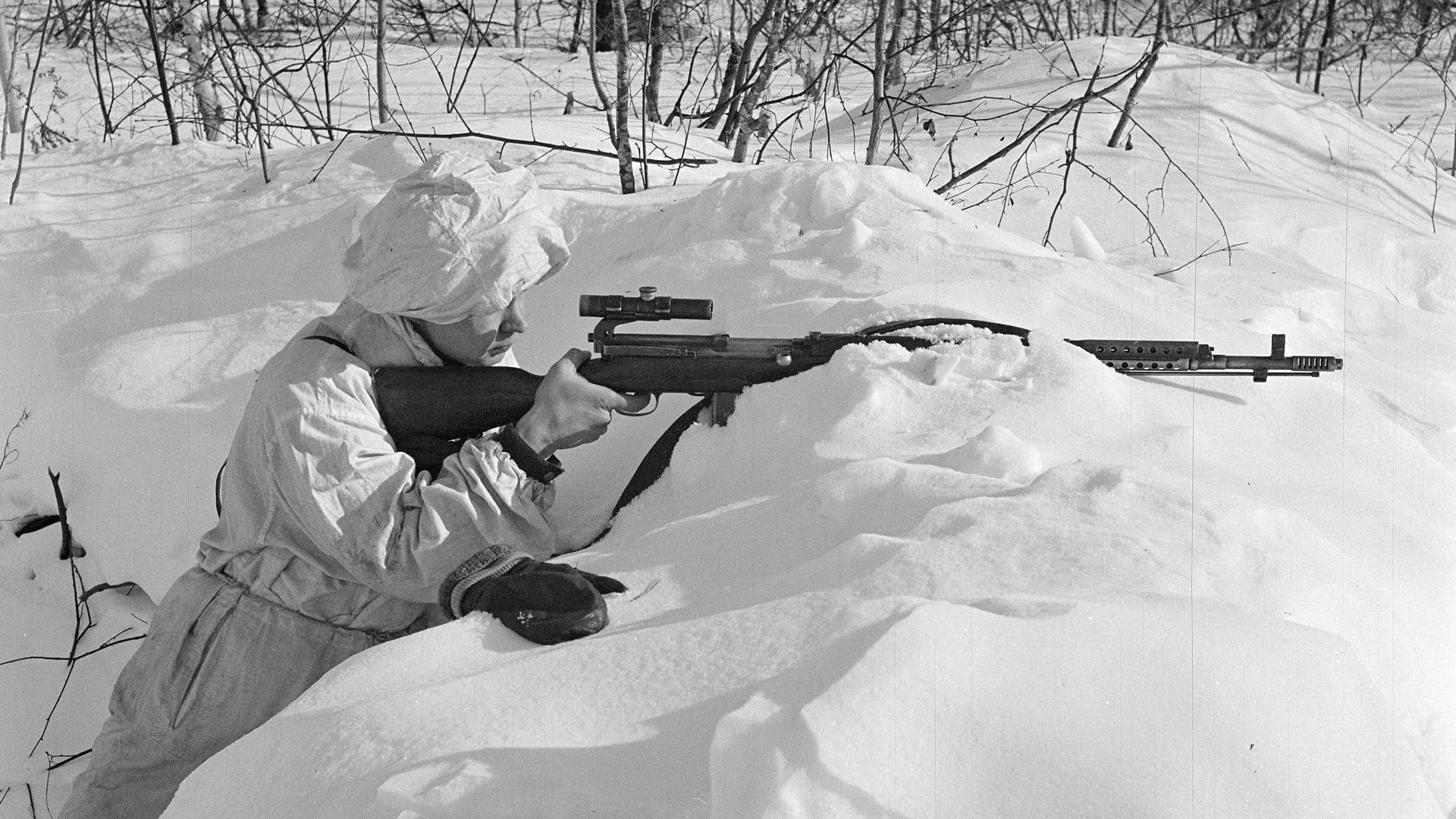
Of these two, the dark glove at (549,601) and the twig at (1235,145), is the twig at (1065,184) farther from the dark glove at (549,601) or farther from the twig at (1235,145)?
the dark glove at (549,601)

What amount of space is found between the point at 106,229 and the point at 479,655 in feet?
11.0

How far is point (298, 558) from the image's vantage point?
246cm

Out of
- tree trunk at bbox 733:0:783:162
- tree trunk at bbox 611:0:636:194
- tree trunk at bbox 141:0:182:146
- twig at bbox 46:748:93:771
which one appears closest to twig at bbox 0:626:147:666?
twig at bbox 46:748:93:771

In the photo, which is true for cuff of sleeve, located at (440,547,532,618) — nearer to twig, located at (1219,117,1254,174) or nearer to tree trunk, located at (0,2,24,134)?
twig, located at (1219,117,1254,174)

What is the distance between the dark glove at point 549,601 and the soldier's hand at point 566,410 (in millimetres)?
416

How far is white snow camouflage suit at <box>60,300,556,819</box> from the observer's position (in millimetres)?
2348

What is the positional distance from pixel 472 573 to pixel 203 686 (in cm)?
68

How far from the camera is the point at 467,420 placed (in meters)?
2.52

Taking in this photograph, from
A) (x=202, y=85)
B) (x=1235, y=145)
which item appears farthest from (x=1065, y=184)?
(x=202, y=85)

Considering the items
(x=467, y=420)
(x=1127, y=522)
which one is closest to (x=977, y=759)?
(x=1127, y=522)

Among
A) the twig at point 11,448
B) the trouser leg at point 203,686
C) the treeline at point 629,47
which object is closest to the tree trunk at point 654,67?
the treeline at point 629,47

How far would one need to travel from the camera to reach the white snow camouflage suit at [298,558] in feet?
7.70

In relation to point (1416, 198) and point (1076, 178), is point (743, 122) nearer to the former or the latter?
point (1076, 178)

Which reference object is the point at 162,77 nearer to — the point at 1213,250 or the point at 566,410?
the point at 566,410
